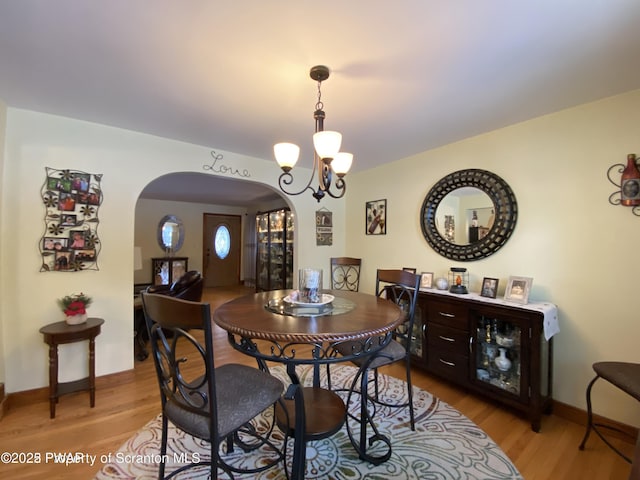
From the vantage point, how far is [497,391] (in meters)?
2.11

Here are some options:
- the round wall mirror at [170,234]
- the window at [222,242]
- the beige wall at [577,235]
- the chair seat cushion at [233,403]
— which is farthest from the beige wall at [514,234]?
the window at [222,242]

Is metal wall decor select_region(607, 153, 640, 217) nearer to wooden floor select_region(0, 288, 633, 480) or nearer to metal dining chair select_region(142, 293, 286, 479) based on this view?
wooden floor select_region(0, 288, 633, 480)

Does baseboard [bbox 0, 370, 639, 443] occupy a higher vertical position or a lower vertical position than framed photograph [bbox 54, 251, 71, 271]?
lower

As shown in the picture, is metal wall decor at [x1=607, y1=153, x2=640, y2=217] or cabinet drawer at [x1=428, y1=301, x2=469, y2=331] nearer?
metal wall decor at [x1=607, y1=153, x2=640, y2=217]

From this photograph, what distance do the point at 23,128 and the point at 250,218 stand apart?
5504mm

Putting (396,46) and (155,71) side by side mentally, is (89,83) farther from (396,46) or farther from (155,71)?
(396,46)

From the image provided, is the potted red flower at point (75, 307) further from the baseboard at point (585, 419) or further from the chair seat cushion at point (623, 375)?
the baseboard at point (585, 419)

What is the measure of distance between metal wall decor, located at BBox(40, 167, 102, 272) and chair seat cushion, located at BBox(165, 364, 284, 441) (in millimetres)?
1776

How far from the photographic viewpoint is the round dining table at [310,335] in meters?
1.19

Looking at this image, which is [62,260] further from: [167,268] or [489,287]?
[167,268]

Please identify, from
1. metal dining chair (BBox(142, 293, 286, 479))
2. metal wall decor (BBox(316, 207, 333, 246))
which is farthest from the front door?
metal dining chair (BBox(142, 293, 286, 479))

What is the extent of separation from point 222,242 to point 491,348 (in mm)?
6788

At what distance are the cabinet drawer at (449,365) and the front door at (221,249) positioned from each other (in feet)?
20.2

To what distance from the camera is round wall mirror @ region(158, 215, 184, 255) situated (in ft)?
22.0
